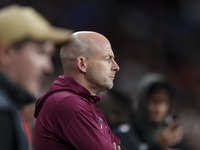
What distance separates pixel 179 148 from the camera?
4488 mm

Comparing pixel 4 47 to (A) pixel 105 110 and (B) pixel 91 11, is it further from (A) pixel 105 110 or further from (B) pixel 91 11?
(B) pixel 91 11

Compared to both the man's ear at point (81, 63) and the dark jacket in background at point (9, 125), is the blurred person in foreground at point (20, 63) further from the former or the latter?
the man's ear at point (81, 63)

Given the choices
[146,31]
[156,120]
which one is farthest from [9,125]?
[146,31]

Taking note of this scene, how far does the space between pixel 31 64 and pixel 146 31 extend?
43.1 feet

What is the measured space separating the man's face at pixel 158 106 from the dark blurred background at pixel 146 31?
7.04 meters

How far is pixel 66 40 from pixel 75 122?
374mm

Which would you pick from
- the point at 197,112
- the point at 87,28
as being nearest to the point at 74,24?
the point at 87,28

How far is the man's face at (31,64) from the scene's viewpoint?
5.67ft

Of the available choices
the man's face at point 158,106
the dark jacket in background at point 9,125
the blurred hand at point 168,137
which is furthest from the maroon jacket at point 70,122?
the man's face at point 158,106

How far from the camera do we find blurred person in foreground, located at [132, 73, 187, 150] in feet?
12.6

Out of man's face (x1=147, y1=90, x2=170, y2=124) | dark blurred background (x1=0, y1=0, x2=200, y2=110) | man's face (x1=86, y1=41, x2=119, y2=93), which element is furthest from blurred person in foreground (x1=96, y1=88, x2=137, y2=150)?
dark blurred background (x1=0, y1=0, x2=200, y2=110)

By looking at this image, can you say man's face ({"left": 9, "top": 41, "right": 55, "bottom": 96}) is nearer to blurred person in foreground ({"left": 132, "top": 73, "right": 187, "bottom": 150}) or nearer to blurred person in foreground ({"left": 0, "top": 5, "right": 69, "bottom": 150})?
blurred person in foreground ({"left": 0, "top": 5, "right": 69, "bottom": 150})

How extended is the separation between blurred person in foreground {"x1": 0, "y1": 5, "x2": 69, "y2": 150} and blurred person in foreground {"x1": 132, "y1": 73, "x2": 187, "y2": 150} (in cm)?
210

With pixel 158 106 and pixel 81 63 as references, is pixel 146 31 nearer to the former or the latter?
pixel 158 106
